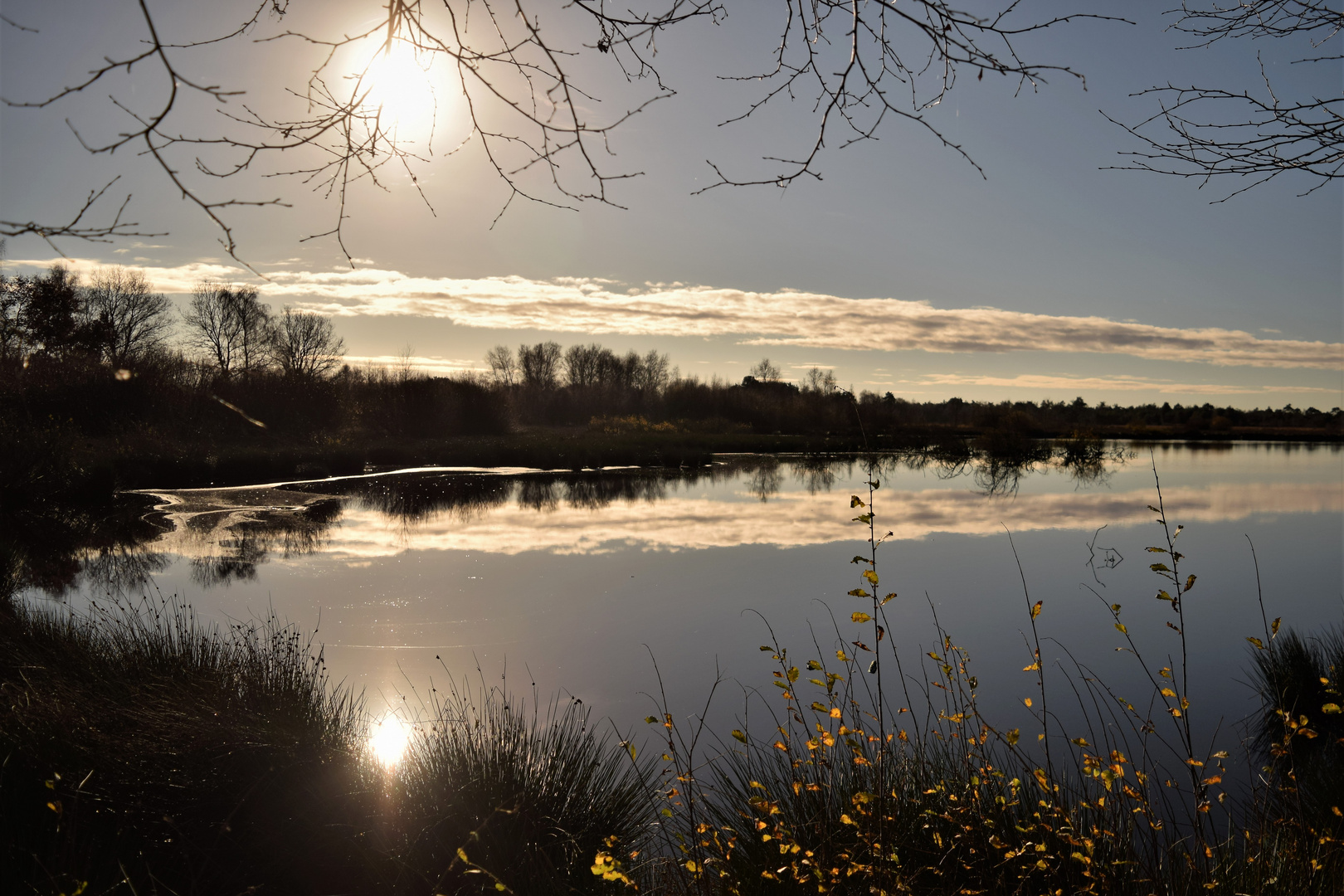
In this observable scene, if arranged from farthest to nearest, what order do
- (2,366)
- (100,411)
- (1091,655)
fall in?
1. (100,411)
2. (2,366)
3. (1091,655)

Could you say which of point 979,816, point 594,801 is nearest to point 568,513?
point 594,801

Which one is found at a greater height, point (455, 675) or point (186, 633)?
point (186, 633)

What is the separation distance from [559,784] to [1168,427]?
65.1 m

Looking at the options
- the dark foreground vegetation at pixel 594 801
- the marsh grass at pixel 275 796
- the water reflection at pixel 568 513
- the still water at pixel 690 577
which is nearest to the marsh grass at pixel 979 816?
the dark foreground vegetation at pixel 594 801

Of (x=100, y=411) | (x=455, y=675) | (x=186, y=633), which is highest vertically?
(x=100, y=411)

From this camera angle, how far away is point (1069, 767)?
185 inches

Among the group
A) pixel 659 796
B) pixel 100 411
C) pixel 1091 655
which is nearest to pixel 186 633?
pixel 659 796

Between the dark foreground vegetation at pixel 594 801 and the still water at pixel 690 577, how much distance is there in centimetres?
83

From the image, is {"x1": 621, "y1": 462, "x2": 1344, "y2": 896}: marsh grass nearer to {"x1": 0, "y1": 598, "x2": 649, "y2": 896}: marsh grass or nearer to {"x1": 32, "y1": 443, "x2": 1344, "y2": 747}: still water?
{"x1": 0, "y1": 598, "x2": 649, "y2": 896}: marsh grass

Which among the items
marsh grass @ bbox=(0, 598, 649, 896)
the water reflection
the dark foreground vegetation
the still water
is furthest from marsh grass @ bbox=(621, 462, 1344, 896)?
the water reflection

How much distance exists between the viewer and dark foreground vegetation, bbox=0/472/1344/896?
280 cm

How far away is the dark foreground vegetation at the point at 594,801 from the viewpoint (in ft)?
9.20

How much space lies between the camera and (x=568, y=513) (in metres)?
17.2

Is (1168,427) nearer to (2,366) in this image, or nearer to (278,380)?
(278,380)
